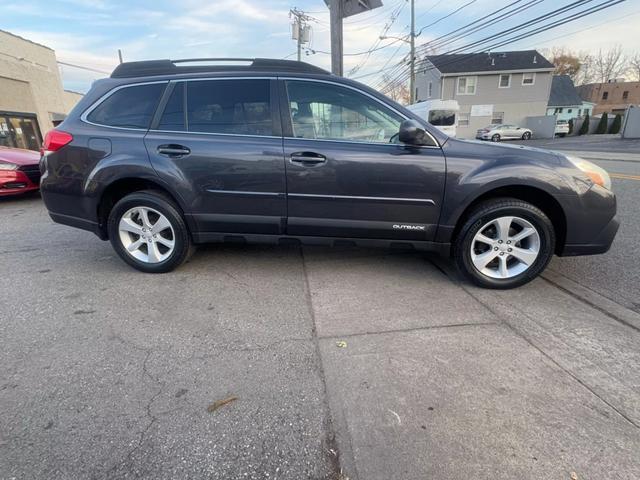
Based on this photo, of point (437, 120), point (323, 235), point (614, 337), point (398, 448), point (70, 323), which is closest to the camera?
point (398, 448)

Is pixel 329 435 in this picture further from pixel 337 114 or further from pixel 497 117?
pixel 497 117

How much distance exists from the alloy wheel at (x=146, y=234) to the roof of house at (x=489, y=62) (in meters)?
36.6

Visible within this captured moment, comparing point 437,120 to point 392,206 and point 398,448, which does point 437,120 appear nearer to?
point 392,206

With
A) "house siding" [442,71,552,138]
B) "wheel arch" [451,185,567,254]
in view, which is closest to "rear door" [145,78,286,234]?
"wheel arch" [451,185,567,254]

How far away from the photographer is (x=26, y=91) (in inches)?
702

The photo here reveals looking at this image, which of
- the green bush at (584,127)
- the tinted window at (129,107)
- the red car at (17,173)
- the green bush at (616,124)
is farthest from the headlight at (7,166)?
the green bush at (616,124)

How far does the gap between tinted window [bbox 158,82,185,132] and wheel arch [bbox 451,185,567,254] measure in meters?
2.70

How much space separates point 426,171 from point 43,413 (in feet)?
10.0

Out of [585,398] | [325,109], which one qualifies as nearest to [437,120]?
[325,109]

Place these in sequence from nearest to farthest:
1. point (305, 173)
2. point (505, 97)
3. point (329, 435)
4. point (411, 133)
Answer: point (329, 435) → point (411, 133) → point (305, 173) → point (505, 97)

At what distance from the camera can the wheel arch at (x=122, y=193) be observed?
3344mm

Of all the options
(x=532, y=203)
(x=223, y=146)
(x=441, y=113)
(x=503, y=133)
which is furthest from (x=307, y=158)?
(x=503, y=133)

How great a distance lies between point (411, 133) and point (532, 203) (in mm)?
1320

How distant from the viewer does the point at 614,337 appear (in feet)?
8.18
